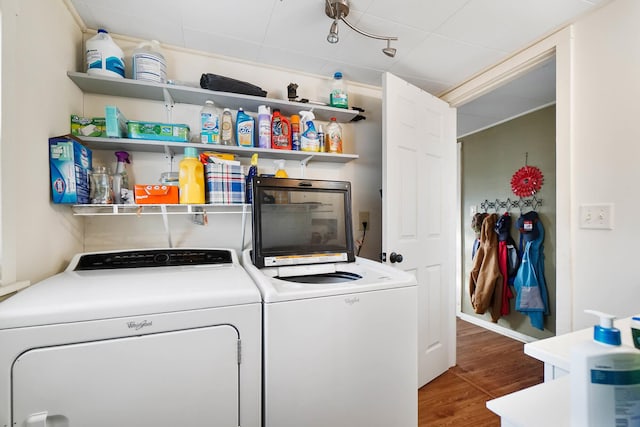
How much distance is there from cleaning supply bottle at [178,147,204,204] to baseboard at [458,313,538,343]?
10.5ft

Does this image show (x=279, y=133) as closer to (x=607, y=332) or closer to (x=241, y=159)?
(x=241, y=159)

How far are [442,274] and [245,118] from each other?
182cm

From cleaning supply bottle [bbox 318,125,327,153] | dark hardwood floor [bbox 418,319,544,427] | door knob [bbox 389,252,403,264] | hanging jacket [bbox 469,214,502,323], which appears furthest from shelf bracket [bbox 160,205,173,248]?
hanging jacket [bbox 469,214,502,323]

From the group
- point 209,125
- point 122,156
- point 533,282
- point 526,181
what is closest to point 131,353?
point 122,156

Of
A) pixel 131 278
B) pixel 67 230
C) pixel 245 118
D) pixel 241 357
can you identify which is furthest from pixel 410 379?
pixel 67 230

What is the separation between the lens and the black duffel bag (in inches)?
63.4

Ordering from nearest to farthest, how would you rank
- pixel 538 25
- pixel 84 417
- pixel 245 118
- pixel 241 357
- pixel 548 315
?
pixel 84 417, pixel 241 357, pixel 538 25, pixel 245 118, pixel 548 315

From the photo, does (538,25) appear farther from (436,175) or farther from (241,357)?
(241,357)

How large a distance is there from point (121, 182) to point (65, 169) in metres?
0.30

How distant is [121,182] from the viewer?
1543mm

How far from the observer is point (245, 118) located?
1728 millimetres

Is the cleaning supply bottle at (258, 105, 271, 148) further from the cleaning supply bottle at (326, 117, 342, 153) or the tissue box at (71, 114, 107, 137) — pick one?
the tissue box at (71, 114, 107, 137)

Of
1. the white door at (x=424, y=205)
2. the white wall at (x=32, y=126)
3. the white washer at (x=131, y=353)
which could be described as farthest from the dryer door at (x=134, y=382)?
the white door at (x=424, y=205)

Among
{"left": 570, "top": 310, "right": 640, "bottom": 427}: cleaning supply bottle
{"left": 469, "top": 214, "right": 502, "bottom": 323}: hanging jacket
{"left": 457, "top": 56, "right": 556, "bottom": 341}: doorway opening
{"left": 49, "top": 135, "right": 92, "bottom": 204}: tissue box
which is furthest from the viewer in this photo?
{"left": 469, "top": 214, "right": 502, "bottom": 323}: hanging jacket
